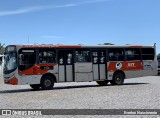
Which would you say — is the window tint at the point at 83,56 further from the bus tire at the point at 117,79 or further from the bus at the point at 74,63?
the bus tire at the point at 117,79

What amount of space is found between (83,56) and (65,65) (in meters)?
1.64

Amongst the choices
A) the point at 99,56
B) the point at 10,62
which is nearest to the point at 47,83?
the point at 10,62

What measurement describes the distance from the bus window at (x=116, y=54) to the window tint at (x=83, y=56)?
1.86m

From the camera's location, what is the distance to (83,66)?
2559 centimetres

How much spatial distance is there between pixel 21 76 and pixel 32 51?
159 centimetres

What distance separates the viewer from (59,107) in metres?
13.8

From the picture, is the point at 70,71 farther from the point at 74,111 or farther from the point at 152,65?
the point at 74,111

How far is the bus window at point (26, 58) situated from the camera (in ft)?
76.1

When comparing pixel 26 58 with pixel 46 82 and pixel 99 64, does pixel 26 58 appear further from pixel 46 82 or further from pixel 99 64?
pixel 99 64

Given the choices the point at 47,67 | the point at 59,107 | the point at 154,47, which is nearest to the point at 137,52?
the point at 154,47

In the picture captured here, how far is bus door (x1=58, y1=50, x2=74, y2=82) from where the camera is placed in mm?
24531

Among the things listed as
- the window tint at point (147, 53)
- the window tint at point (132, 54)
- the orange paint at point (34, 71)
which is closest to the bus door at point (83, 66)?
the orange paint at point (34, 71)

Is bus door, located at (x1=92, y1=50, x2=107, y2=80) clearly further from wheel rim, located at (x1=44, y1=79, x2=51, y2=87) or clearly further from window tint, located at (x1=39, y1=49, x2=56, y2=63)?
wheel rim, located at (x1=44, y1=79, x2=51, y2=87)

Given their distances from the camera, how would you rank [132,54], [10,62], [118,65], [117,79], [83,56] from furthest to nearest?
[132,54], [117,79], [118,65], [83,56], [10,62]
